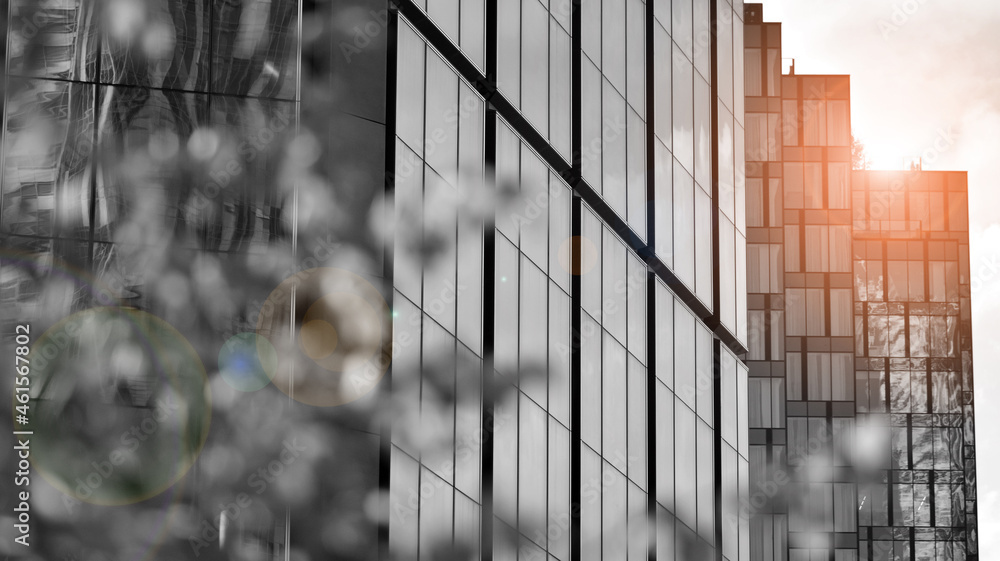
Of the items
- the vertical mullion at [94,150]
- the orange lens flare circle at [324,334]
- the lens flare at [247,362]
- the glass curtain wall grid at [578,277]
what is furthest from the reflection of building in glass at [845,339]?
the vertical mullion at [94,150]

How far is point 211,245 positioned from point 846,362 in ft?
165

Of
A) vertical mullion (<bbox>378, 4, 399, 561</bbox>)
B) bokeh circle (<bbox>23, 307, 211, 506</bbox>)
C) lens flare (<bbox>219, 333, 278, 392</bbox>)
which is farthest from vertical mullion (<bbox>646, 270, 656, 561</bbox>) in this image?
bokeh circle (<bbox>23, 307, 211, 506</bbox>)

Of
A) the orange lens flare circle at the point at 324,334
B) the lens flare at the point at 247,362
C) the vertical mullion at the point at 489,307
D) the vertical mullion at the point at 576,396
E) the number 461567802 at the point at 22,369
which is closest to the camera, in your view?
the number 461567802 at the point at 22,369

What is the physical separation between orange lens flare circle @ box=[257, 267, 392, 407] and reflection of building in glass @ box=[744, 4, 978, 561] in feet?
140

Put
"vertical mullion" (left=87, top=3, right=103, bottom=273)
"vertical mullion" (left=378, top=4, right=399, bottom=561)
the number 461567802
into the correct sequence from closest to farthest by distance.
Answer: the number 461567802 < "vertical mullion" (left=87, top=3, right=103, bottom=273) < "vertical mullion" (left=378, top=4, right=399, bottom=561)

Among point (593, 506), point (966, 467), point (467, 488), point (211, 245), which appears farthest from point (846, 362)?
point (211, 245)

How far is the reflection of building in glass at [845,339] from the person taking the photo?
176ft

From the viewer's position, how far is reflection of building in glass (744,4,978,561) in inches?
2115

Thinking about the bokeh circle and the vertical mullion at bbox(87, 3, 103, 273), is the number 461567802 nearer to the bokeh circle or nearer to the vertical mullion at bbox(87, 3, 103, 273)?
the bokeh circle

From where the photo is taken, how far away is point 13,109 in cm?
939

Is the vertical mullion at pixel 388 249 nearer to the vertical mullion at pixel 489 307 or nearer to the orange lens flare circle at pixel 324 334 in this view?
the orange lens flare circle at pixel 324 334

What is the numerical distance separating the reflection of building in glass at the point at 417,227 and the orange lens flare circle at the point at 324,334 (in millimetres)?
177

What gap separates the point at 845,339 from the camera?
55.8m

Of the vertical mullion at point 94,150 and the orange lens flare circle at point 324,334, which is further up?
the vertical mullion at point 94,150
